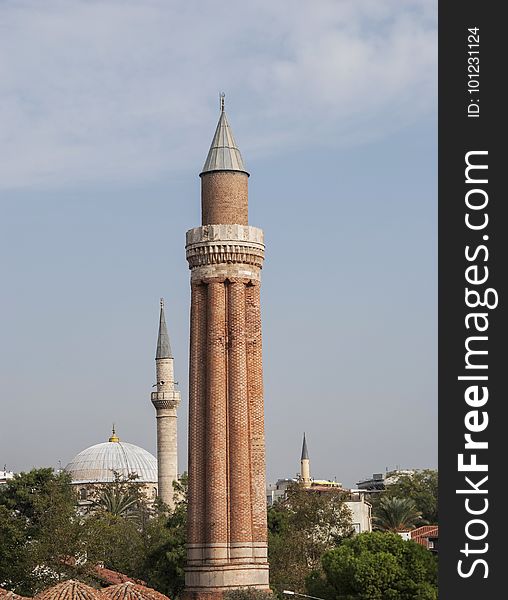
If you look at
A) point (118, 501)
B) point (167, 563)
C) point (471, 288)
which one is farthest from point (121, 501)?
point (471, 288)

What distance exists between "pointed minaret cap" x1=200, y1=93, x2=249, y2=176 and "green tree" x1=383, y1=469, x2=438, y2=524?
53001 millimetres

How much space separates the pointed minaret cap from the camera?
41844 mm

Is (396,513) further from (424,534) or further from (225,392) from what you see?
(225,392)

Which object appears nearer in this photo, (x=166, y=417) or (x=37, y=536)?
(x=37, y=536)

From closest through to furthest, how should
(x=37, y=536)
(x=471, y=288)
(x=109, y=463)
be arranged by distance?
1. (x=471, y=288)
2. (x=37, y=536)
3. (x=109, y=463)

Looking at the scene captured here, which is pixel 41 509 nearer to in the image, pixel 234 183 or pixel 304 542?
Result: pixel 304 542

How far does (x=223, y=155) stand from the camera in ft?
138

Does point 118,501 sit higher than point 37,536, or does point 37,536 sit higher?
point 118,501

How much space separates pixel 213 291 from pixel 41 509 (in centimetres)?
1507

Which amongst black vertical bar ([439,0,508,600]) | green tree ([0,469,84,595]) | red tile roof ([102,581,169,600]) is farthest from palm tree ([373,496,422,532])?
black vertical bar ([439,0,508,600])

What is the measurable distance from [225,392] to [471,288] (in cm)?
2388

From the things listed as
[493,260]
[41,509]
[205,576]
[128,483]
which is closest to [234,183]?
[205,576]

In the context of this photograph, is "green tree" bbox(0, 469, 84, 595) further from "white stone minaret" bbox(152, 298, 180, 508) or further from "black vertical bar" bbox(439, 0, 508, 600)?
"black vertical bar" bbox(439, 0, 508, 600)

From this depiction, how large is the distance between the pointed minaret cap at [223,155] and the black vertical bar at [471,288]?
76.6ft
